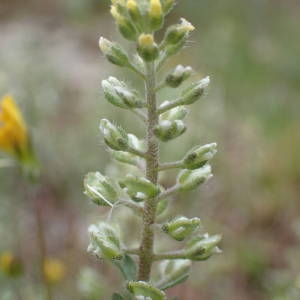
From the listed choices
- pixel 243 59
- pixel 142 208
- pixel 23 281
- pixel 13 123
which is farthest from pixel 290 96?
pixel 142 208

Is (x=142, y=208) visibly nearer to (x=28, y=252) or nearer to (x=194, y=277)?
(x=194, y=277)

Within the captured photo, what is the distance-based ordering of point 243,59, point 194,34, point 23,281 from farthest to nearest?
point 194,34 → point 243,59 → point 23,281

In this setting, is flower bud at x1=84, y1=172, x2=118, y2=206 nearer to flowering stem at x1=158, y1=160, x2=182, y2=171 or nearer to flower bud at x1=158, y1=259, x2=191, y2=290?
flowering stem at x1=158, y1=160, x2=182, y2=171

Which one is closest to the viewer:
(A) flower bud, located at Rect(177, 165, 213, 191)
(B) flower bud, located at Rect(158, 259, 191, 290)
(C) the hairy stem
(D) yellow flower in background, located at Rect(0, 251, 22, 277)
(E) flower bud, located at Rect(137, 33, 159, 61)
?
(E) flower bud, located at Rect(137, 33, 159, 61)

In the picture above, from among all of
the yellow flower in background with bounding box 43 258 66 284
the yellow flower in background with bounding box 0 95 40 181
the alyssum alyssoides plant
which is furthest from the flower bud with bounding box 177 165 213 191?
the yellow flower in background with bounding box 43 258 66 284

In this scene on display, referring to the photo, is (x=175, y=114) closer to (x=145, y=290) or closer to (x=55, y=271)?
(x=145, y=290)

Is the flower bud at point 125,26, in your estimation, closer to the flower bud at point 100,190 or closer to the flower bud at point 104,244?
the flower bud at point 100,190
